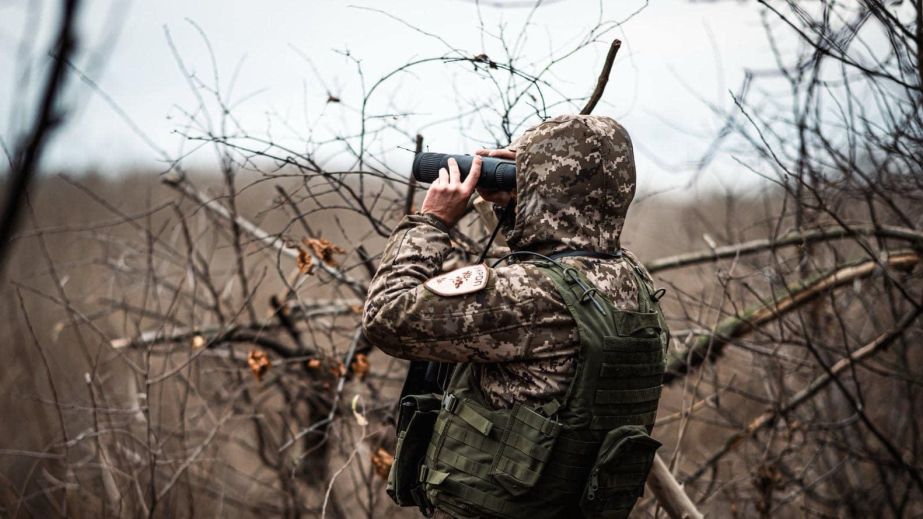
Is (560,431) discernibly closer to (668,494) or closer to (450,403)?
(450,403)

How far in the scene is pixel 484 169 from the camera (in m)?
2.40

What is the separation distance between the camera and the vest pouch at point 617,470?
2129 millimetres

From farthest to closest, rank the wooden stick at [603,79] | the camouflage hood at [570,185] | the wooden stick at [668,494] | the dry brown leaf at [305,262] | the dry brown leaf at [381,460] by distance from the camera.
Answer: the dry brown leaf at [381,460]
the dry brown leaf at [305,262]
the wooden stick at [668,494]
the wooden stick at [603,79]
the camouflage hood at [570,185]

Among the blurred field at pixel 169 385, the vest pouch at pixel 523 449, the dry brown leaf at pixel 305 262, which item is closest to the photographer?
the vest pouch at pixel 523 449

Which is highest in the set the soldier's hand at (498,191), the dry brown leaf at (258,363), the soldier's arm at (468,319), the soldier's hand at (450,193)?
the soldier's hand at (498,191)

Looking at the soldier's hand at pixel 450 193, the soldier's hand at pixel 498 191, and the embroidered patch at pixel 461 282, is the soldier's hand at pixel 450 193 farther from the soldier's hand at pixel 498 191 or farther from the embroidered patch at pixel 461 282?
the embroidered patch at pixel 461 282

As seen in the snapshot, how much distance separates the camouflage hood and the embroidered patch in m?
0.24

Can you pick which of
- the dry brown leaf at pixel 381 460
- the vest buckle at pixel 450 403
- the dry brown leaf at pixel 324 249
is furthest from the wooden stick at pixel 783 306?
the vest buckle at pixel 450 403

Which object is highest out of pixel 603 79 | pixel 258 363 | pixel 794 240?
pixel 794 240

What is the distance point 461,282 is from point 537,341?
10.7 inches

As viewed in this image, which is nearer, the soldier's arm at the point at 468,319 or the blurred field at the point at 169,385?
the soldier's arm at the point at 468,319

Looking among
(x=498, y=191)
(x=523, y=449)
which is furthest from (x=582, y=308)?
(x=498, y=191)

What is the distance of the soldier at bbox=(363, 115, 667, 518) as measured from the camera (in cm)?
212

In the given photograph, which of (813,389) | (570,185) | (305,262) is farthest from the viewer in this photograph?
(813,389)
